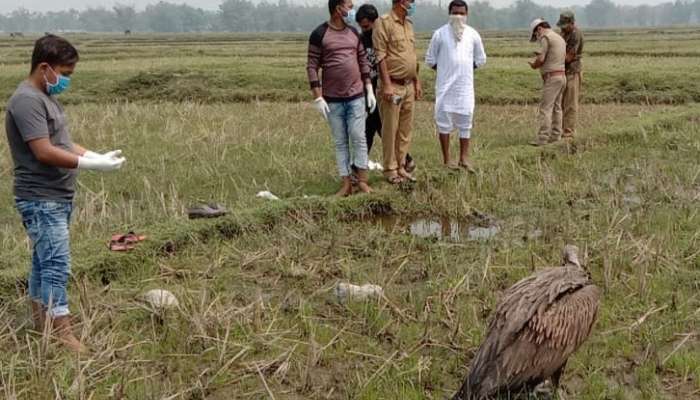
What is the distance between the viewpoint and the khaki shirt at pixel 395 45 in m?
7.04

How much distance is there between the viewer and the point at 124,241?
536 cm

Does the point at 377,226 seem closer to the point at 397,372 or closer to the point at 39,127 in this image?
the point at 397,372

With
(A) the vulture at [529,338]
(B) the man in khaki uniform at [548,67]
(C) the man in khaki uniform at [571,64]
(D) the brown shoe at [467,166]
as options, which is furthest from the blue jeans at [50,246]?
(C) the man in khaki uniform at [571,64]

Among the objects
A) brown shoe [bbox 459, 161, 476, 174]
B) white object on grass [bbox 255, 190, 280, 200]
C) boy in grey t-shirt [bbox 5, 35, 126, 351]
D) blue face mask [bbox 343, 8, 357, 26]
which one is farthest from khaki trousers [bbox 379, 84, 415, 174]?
boy in grey t-shirt [bbox 5, 35, 126, 351]

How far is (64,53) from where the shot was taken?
3.79m

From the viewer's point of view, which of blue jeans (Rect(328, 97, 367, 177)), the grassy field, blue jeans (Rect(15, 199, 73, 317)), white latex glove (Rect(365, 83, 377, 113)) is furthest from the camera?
white latex glove (Rect(365, 83, 377, 113))

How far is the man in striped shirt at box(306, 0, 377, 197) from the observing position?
21.8 feet

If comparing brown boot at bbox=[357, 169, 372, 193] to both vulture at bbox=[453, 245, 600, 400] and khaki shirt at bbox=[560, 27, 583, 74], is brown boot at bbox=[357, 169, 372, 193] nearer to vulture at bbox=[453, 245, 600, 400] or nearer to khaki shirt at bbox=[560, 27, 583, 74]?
vulture at bbox=[453, 245, 600, 400]

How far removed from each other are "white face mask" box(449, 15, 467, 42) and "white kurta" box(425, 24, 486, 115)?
0.05m

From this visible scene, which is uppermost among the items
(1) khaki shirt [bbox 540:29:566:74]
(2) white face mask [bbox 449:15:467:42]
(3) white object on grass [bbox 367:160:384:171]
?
(2) white face mask [bbox 449:15:467:42]

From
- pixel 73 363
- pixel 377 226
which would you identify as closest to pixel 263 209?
→ pixel 377 226

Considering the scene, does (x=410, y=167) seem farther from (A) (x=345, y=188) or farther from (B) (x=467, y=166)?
(A) (x=345, y=188)

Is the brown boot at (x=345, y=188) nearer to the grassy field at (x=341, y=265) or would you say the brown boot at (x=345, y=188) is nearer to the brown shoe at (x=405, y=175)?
the grassy field at (x=341, y=265)

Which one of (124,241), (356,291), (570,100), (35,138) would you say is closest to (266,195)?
(124,241)
